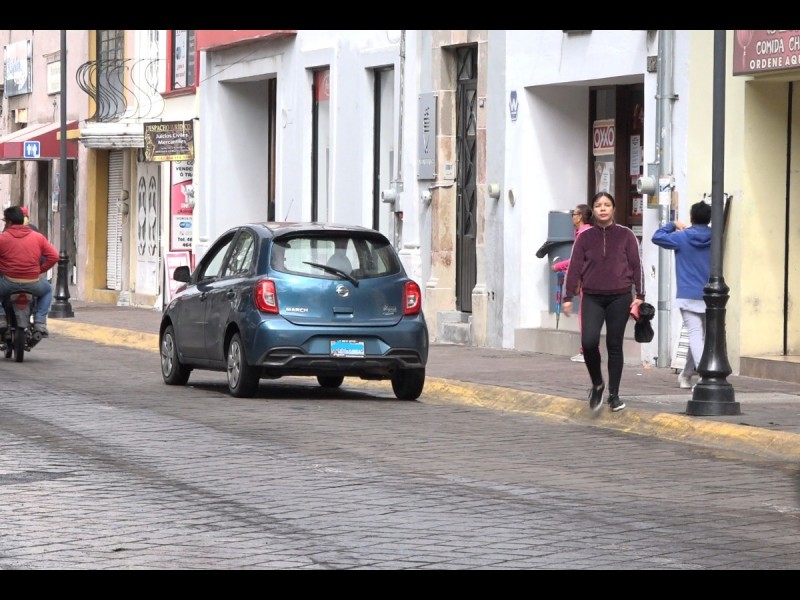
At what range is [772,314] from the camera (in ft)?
61.5

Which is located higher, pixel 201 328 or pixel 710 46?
pixel 710 46

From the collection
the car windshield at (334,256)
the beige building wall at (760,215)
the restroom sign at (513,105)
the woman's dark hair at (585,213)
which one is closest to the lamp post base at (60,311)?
the restroom sign at (513,105)

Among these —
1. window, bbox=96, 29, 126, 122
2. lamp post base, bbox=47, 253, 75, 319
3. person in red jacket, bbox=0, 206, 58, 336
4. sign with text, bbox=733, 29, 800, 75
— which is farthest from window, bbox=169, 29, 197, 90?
sign with text, bbox=733, 29, 800, 75

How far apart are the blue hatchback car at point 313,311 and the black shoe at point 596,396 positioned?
6.82 feet

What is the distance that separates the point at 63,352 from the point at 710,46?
976 centimetres

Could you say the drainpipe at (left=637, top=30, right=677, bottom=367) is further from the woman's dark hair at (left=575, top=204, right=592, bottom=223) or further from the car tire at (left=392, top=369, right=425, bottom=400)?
the car tire at (left=392, top=369, right=425, bottom=400)

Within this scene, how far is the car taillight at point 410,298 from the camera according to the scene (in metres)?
16.3

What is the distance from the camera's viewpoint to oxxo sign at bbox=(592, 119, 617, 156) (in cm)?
2248

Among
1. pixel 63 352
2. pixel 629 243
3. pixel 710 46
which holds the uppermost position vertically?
pixel 710 46

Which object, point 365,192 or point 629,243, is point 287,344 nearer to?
point 629,243

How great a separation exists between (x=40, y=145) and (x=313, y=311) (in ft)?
77.5

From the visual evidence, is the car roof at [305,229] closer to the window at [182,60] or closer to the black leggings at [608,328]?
the black leggings at [608,328]
